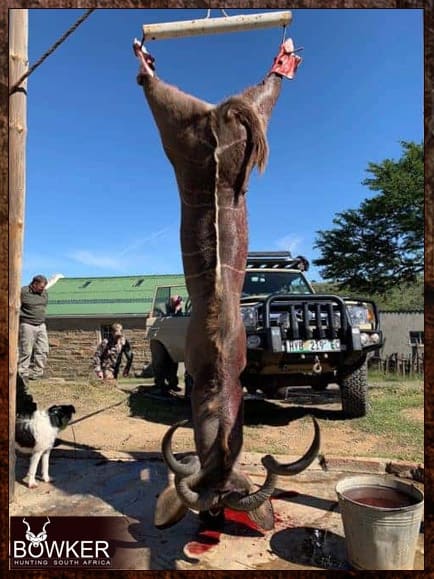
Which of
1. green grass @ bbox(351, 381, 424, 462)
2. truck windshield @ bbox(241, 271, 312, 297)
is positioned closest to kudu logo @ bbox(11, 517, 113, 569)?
green grass @ bbox(351, 381, 424, 462)

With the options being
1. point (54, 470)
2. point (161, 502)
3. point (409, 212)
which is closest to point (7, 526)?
point (161, 502)

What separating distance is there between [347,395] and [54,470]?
394 cm

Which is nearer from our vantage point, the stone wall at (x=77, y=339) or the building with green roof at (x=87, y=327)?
the building with green roof at (x=87, y=327)

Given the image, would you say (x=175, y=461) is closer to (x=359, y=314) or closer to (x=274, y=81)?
(x=274, y=81)

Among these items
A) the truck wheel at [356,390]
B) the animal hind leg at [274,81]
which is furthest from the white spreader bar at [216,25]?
the truck wheel at [356,390]

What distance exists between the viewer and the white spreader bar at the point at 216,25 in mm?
2150

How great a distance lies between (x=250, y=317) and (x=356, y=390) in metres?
2.00

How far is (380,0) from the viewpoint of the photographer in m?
2.03

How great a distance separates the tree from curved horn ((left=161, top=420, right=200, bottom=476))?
25.4ft

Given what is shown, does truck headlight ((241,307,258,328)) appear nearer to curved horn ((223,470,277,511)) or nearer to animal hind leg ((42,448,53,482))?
animal hind leg ((42,448,53,482))

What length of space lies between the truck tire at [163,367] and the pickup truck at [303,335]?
2.49 meters

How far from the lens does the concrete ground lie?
2.70m

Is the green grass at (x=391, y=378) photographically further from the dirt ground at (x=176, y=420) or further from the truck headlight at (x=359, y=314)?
the truck headlight at (x=359, y=314)

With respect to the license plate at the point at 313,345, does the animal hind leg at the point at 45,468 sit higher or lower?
lower
